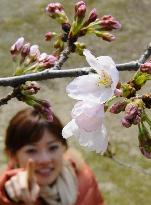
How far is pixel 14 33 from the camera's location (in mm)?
7145

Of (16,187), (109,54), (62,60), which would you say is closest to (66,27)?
(62,60)

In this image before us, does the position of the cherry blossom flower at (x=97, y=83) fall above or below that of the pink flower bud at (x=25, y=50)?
above

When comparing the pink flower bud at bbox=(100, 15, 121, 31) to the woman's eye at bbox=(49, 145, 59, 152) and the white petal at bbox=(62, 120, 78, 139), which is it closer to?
the white petal at bbox=(62, 120, 78, 139)

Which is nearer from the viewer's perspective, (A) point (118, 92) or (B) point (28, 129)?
(A) point (118, 92)

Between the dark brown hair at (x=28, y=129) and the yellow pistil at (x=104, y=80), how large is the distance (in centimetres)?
219

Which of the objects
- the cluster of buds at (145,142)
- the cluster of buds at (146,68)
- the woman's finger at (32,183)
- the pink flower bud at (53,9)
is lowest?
the woman's finger at (32,183)

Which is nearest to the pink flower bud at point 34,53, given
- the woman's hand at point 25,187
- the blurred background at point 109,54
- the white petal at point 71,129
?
the white petal at point 71,129

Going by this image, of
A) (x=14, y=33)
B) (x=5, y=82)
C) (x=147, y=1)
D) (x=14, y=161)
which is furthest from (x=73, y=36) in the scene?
(x=147, y=1)

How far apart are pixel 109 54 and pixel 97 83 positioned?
5.81 m

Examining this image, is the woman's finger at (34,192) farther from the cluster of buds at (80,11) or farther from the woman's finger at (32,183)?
the cluster of buds at (80,11)

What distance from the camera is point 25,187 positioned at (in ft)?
10.1

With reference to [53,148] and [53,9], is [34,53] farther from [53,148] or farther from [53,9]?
[53,148]

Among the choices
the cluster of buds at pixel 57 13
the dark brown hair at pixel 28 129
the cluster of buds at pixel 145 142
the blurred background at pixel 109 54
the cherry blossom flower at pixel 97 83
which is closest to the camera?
the cherry blossom flower at pixel 97 83

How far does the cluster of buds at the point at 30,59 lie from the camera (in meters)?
1.33
